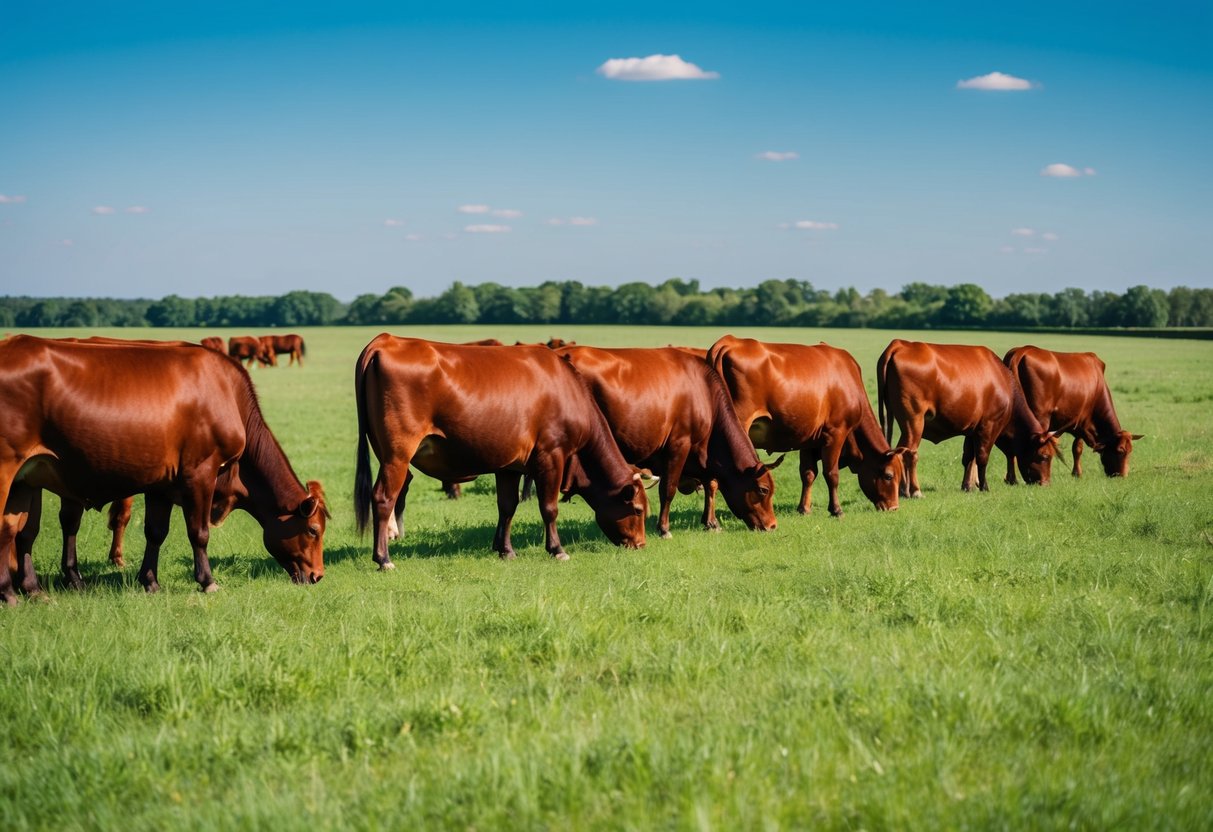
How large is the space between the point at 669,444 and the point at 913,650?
644 centimetres

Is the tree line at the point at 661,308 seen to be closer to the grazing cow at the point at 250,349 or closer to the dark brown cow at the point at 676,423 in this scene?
the grazing cow at the point at 250,349

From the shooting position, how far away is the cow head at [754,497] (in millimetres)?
12047

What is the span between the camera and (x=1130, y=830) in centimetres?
379

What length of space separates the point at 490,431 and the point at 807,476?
5.27m

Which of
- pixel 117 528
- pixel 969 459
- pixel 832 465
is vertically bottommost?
pixel 117 528

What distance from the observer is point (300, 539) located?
975cm

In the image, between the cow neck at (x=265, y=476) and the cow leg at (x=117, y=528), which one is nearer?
the cow neck at (x=265, y=476)

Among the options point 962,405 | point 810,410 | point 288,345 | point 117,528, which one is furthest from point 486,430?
point 288,345

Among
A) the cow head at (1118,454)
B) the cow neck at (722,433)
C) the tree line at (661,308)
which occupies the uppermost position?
the tree line at (661,308)

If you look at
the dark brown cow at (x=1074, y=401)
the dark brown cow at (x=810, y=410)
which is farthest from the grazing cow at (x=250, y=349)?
the dark brown cow at (x=810, y=410)

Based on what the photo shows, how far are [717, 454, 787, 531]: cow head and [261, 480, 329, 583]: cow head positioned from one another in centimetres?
482

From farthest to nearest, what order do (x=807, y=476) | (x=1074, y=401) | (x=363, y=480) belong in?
(x=1074, y=401) < (x=807, y=476) < (x=363, y=480)

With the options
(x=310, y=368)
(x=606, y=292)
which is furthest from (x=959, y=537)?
(x=606, y=292)

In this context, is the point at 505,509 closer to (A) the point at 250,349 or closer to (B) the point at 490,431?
(B) the point at 490,431
